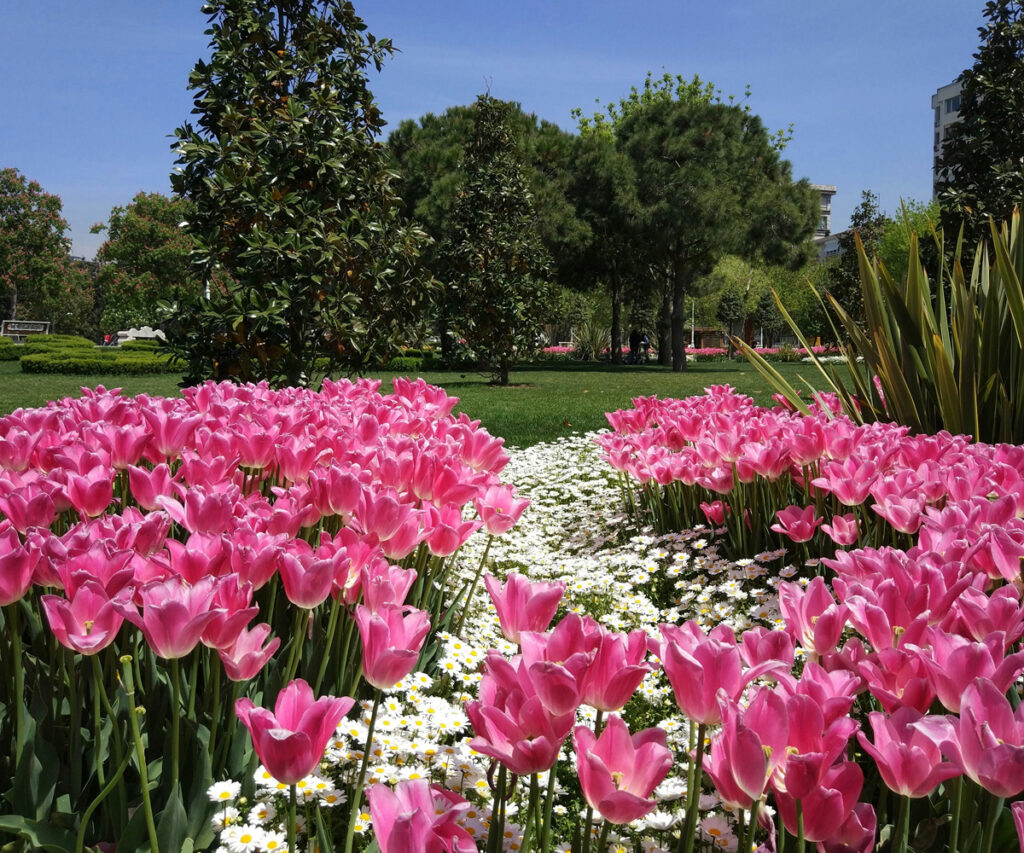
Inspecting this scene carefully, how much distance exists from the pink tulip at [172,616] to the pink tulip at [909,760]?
3.07 feet

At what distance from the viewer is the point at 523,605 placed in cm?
130

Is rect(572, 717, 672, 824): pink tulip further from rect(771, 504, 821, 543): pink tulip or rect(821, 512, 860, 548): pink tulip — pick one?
rect(771, 504, 821, 543): pink tulip

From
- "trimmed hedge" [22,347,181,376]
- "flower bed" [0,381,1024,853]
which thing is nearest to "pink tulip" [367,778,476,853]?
"flower bed" [0,381,1024,853]

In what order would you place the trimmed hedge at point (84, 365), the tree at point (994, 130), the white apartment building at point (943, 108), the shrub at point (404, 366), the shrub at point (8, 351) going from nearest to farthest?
1. the tree at point (994, 130)
2. the trimmed hedge at point (84, 365)
3. the shrub at point (404, 366)
4. the shrub at point (8, 351)
5. the white apartment building at point (943, 108)

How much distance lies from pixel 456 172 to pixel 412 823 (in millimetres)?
28428

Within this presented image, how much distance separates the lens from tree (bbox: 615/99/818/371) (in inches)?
1022

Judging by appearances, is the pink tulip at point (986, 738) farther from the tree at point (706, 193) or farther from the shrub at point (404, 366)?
the tree at point (706, 193)

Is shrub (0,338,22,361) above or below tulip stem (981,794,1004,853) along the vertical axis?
above

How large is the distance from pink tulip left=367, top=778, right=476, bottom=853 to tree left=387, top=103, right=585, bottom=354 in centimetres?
2484

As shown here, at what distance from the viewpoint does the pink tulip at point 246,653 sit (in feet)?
4.17

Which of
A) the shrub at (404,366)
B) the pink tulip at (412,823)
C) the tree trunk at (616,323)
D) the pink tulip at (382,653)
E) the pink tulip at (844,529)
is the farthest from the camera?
the tree trunk at (616,323)

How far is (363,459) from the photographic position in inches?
97.5

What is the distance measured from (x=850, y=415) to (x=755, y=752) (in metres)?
4.01

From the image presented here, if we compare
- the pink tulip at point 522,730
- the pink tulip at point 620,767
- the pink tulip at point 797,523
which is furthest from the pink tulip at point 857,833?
the pink tulip at point 797,523
